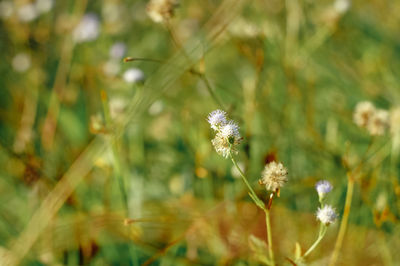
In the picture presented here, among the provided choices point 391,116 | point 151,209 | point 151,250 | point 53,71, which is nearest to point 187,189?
point 151,209

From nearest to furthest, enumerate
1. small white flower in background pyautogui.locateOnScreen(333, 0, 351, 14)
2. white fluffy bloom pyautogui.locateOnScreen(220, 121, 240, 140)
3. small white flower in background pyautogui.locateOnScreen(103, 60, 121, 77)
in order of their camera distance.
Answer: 1. white fluffy bloom pyautogui.locateOnScreen(220, 121, 240, 140)
2. small white flower in background pyautogui.locateOnScreen(333, 0, 351, 14)
3. small white flower in background pyautogui.locateOnScreen(103, 60, 121, 77)

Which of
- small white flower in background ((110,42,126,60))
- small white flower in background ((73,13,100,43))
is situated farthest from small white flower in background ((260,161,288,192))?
small white flower in background ((73,13,100,43))

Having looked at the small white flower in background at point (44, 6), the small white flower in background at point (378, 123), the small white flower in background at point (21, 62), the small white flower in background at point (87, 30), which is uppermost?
the small white flower in background at point (44, 6)

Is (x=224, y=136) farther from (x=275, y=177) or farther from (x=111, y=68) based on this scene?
(x=111, y=68)

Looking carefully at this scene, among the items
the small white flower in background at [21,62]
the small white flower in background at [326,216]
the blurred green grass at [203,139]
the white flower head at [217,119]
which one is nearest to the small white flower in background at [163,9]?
the blurred green grass at [203,139]

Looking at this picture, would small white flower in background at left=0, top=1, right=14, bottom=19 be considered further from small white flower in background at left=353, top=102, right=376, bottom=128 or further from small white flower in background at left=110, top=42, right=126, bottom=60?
small white flower in background at left=353, top=102, right=376, bottom=128

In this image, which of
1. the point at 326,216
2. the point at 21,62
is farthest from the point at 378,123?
the point at 21,62

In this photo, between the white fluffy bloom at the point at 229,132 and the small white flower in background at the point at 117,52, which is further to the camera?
the small white flower in background at the point at 117,52

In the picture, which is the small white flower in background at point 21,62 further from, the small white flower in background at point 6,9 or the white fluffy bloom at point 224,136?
the white fluffy bloom at point 224,136
